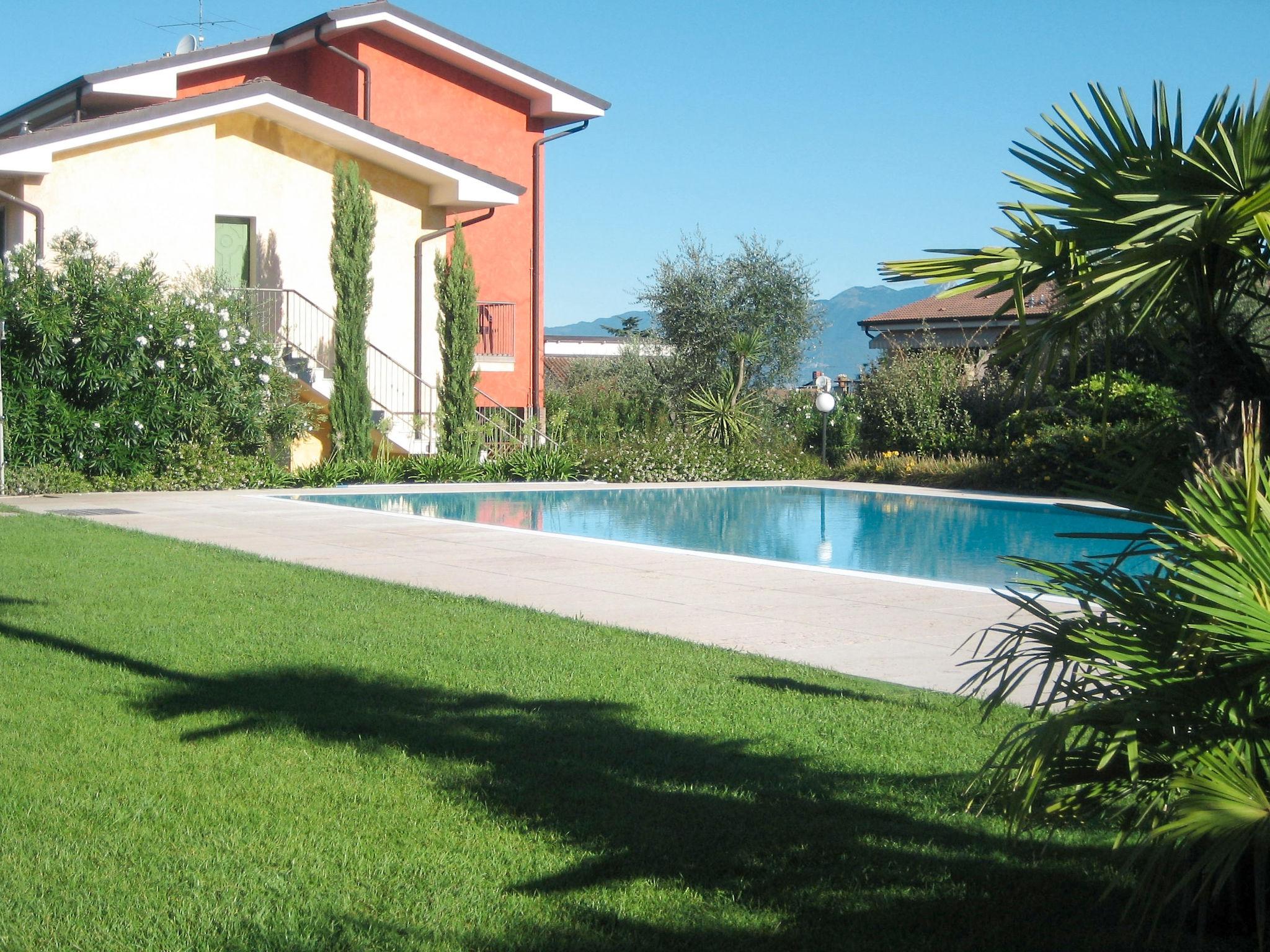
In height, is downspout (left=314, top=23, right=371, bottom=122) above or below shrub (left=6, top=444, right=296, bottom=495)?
above

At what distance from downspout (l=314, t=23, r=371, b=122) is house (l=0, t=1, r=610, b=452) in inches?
2.3

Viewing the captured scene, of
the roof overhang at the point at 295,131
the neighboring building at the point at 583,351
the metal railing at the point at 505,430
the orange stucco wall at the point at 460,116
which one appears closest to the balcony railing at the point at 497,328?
the orange stucco wall at the point at 460,116

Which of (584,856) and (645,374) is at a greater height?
(645,374)

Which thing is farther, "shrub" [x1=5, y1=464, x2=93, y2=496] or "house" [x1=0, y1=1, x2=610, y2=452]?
"house" [x1=0, y1=1, x2=610, y2=452]

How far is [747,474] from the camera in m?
24.0

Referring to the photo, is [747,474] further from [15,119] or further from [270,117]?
[15,119]

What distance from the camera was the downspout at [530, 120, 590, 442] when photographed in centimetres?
2556

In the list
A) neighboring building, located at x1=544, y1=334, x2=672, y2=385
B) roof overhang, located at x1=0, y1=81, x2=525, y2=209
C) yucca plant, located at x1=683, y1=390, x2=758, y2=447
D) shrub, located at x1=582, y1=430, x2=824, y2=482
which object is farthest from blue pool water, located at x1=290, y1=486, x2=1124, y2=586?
neighboring building, located at x1=544, y1=334, x2=672, y2=385

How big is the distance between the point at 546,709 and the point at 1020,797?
3.04 m

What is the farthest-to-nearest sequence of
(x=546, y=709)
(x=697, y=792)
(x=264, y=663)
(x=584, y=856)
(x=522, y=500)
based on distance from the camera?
(x=522, y=500) < (x=264, y=663) < (x=546, y=709) < (x=697, y=792) < (x=584, y=856)

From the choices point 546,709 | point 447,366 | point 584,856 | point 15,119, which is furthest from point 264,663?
point 15,119

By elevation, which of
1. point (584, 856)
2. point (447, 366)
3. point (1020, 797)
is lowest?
point (584, 856)

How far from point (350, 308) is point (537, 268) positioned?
6.32 m

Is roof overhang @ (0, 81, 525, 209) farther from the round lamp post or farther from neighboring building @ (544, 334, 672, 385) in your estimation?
neighboring building @ (544, 334, 672, 385)
